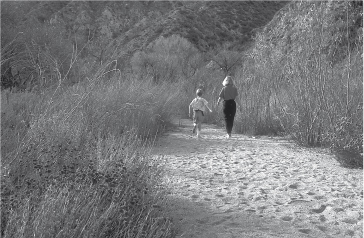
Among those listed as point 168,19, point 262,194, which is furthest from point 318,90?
point 168,19

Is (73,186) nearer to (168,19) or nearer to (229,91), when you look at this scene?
(229,91)

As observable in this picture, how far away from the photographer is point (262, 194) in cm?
537

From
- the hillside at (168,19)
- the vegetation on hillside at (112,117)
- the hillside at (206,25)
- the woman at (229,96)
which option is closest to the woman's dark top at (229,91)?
the woman at (229,96)

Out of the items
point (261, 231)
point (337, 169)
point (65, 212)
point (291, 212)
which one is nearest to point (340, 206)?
point (291, 212)

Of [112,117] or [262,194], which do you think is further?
[112,117]

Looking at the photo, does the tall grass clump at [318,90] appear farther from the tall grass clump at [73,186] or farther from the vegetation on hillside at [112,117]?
the tall grass clump at [73,186]

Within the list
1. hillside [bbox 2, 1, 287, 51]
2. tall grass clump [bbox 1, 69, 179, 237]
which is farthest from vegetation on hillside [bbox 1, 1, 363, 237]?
hillside [bbox 2, 1, 287, 51]

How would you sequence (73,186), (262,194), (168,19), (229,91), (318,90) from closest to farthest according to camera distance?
(73,186) → (262,194) → (318,90) → (229,91) → (168,19)

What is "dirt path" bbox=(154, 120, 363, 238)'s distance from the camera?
4.14 m

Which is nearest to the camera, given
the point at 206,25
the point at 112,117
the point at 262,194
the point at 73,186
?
the point at 73,186

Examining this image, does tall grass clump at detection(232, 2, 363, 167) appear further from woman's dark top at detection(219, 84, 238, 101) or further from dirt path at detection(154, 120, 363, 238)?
woman's dark top at detection(219, 84, 238, 101)

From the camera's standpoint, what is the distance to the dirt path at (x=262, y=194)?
163 inches

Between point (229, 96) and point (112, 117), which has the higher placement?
point (229, 96)

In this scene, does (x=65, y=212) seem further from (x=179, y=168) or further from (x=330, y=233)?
(x=179, y=168)
